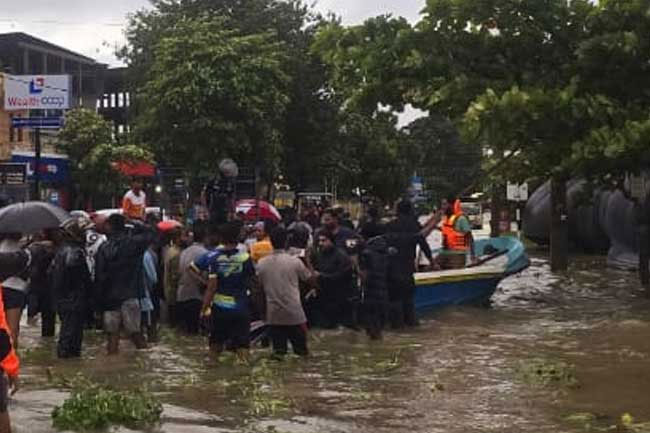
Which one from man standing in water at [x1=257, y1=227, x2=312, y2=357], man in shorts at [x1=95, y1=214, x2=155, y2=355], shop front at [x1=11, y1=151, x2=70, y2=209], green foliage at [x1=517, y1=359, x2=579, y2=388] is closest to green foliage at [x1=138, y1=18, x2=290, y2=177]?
shop front at [x1=11, y1=151, x2=70, y2=209]

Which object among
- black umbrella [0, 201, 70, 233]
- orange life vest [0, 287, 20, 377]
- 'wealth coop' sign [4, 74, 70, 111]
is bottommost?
orange life vest [0, 287, 20, 377]

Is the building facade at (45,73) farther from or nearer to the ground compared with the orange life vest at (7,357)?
farther from the ground

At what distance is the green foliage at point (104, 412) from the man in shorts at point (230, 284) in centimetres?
229

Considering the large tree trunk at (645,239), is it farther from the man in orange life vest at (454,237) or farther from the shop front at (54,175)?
the shop front at (54,175)

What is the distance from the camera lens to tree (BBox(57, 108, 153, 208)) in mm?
47625

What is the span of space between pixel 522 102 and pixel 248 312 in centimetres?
606

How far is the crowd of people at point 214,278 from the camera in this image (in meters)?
10.6

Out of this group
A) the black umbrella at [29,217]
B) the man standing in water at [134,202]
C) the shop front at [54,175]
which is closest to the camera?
the black umbrella at [29,217]

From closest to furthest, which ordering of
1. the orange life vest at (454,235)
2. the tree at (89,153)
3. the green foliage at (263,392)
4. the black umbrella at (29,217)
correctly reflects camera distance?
the green foliage at (263,392)
the black umbrella at (29,217)
the orange life vest at (454,235)
the tree at (89,153)

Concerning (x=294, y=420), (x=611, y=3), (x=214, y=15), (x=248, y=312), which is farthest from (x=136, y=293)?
(x=214, y=15)

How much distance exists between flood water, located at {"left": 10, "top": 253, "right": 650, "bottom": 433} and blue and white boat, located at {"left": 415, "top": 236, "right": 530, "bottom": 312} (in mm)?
260

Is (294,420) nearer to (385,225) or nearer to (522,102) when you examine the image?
(385,225)

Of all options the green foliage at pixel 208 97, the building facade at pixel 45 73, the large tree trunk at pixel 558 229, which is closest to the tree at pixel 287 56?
the green foliage at pixel 208 97

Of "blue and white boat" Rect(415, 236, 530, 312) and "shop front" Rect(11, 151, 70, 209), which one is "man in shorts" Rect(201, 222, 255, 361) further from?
"shop front" Rect(11, 151, 70, 209)
